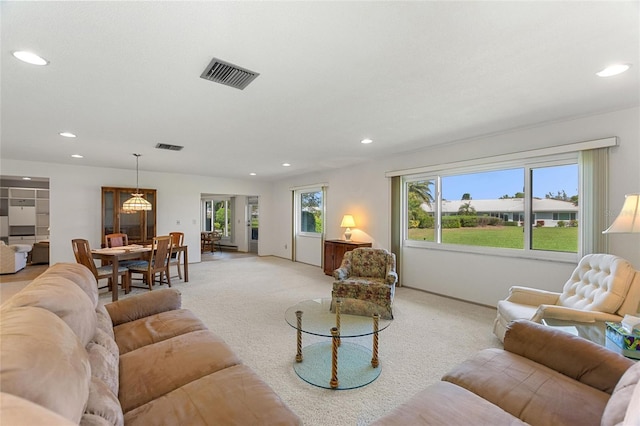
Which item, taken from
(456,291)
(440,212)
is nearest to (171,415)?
(456,291)

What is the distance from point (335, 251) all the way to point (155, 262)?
11.0 feet

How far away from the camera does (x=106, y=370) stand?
4.41 ft

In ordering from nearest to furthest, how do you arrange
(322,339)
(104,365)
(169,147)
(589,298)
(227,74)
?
(104,365) → (227,74) → (589,298) → (322,339) → (169,147)

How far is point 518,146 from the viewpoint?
3.64 meters

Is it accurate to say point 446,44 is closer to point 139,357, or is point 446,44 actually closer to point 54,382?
point 54,382

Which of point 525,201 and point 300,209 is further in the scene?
point 300,209

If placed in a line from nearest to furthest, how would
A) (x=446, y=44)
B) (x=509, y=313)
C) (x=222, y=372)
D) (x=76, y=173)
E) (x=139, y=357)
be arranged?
(x=222, y=372), (x=139, y=357), (x=446, y=44), (x=509, y=313), (x=76, y=173)

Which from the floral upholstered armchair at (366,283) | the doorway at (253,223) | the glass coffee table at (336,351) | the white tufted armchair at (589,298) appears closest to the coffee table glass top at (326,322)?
the glass coffee table at (336,351)

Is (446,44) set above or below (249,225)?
above

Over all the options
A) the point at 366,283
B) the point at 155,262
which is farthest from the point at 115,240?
the point at 366,283

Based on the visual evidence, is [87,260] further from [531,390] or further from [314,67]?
[531,390]

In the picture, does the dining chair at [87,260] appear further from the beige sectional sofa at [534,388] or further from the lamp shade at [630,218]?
the lamp shade at [630,218]

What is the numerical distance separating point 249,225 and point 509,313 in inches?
325

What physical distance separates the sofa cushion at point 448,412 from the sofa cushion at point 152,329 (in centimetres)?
151
